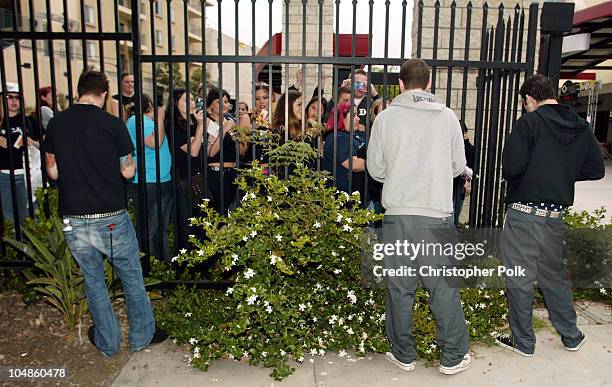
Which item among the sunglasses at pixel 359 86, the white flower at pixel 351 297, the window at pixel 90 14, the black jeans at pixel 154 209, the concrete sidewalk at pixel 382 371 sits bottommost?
the concrete sidewalk at pixel 382 371

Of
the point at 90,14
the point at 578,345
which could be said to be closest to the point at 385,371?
the point at 578,345

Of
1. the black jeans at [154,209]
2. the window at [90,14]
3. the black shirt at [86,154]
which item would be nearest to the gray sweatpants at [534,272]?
the black shirt at [86,154]

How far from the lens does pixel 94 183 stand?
3.34m

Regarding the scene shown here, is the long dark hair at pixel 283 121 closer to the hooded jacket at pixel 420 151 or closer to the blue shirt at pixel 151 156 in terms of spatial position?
the blue shirt at pixel 151 156

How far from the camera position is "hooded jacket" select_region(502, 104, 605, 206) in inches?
134

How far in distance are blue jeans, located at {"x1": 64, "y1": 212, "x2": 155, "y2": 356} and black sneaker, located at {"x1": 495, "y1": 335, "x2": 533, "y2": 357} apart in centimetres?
252

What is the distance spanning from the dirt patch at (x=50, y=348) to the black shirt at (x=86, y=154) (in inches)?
41.9

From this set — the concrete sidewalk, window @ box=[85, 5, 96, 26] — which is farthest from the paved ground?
window @ box=[85, 5, 96, 26]

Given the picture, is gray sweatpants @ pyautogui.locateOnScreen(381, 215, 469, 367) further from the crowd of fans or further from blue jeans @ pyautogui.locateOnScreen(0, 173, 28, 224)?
blue jeans @ pyautogui.locateOnScreen(0, 173, 28, 224)

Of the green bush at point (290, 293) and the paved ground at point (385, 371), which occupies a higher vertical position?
the green bush at point (290, 293)

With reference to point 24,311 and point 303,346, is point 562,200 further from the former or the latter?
point 24,311

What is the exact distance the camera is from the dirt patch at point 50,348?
348 centimetres

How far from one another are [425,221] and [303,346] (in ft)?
4.02

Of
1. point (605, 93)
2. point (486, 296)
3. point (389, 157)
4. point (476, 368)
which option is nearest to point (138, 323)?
point (389, 157)
